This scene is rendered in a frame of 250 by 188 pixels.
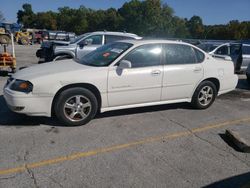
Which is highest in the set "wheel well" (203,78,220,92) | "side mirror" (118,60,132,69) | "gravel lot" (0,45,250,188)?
"side mirror" (118,60,132,69)

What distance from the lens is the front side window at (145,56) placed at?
5109 millimetres

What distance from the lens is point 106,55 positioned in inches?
209

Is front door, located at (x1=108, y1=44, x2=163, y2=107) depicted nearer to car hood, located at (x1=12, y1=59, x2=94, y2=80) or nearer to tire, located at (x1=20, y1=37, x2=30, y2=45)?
car hood, located at (x1=12, y1=59, x2=94, y2=80)

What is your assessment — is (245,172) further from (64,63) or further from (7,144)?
(64,63)

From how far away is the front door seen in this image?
4895mm

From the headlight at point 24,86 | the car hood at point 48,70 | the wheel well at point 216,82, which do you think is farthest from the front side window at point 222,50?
the headlight at point 24,86

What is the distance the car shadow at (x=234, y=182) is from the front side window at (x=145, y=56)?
103 inches

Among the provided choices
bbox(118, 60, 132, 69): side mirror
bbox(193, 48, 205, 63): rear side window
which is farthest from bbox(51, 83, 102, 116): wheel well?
bbox(193, 48, 205, 63): rear side window

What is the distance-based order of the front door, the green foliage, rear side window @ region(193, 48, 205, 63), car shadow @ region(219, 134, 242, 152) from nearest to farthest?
car shadow @ region(219, 134, 242, 152) → the front door → rear side window @ region(193, 48, 205, 63) → the green foliage

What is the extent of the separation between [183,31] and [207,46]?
56517mm

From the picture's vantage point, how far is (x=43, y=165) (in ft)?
11.2

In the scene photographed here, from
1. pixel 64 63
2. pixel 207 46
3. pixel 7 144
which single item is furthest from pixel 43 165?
pixel 207 46

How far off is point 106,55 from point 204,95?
2.40m

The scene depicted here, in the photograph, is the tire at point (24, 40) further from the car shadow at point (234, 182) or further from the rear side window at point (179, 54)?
the car shadow at point (234, 182)
